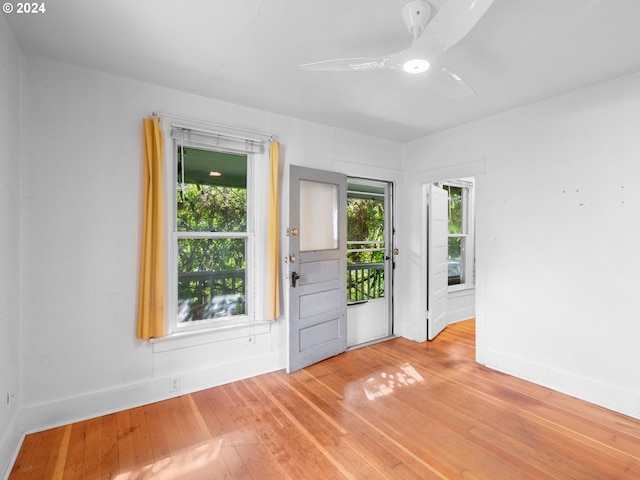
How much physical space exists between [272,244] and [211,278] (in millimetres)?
643

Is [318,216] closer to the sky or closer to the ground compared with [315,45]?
closer to the ground

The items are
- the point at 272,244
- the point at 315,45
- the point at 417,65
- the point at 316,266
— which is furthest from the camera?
the point at 316,266

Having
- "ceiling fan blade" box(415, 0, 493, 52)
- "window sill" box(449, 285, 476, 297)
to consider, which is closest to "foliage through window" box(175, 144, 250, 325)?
"ceiling fan blade" box(415, 0, 493, 52)

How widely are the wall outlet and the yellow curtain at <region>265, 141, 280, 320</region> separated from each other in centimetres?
92

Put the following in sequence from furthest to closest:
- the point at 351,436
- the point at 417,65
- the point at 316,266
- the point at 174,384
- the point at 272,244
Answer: the point at 316,266
the point at 272,244
the point at 174,384
the point at 351,436
the point at 417,65

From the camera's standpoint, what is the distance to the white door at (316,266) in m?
3.21

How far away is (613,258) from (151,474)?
3.57 metres

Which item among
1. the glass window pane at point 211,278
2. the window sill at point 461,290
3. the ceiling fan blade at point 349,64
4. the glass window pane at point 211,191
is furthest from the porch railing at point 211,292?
the window sill at point 461,290

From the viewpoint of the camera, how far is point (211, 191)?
9.80 feet

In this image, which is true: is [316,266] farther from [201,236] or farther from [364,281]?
[201,236]

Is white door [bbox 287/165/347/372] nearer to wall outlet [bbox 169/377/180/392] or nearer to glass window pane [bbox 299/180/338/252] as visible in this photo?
glass window pane [bbox 299/180/338/252]

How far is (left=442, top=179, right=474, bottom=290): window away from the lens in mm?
5324

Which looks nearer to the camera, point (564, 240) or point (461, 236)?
point (564, 240)

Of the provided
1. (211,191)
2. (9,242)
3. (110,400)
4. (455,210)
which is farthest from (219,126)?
(455,210)
